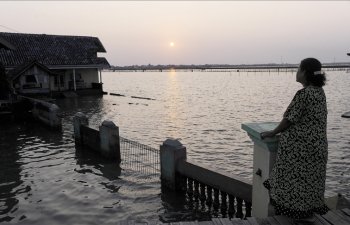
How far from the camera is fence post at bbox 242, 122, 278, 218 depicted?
4.44 metres

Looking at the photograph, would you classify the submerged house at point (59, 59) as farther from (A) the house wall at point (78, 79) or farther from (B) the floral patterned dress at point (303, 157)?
(B) the floral patterned dress at point (303, 157)


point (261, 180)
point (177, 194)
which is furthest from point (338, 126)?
point (261, 180)

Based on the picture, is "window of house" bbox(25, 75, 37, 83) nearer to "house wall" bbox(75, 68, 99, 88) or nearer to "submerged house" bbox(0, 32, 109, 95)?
"submerged house" bbox(0, 32, 109, 95)

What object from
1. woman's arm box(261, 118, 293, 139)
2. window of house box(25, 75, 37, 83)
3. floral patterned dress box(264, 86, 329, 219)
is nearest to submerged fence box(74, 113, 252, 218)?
floral patterned dress box(264, 86, 329, 219)

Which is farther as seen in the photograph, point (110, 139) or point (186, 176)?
point (110, 139)

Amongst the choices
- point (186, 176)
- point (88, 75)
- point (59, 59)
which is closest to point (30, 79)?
point (59, 59)

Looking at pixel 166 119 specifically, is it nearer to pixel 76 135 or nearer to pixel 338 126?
pixel 76 135

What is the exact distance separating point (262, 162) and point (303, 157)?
0.86m

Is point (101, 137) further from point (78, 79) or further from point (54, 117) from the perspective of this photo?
point (78, 79)

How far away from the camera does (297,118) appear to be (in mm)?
3834

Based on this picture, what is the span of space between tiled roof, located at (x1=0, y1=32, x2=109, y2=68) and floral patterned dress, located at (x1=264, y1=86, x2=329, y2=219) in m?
36.1

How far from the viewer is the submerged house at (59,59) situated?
1383 inches

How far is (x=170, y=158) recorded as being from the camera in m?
9.29

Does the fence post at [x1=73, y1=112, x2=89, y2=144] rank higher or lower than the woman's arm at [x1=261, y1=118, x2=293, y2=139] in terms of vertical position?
lower
